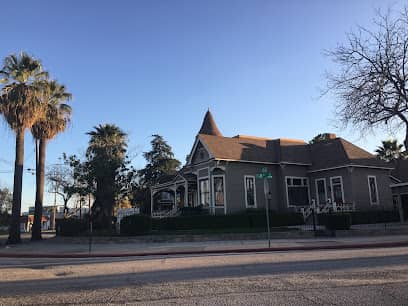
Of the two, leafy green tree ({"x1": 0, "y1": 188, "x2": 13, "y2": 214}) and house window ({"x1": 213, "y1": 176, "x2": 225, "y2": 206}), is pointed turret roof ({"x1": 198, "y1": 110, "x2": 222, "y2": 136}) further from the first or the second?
leafy green tree ({"x1": 0, "y1": 188, "x2": 13, "y2": 214})

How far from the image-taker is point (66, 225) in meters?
27.0

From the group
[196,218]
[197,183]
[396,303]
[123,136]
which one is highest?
[123,136]

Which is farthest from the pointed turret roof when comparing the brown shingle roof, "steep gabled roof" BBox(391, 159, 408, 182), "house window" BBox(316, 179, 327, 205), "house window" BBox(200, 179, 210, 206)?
"steep gabled roof" BBox(391, 159, 408, 182)

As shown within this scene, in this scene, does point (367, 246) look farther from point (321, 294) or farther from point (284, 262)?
point (321, 294)

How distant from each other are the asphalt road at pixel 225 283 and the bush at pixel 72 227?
605 inches

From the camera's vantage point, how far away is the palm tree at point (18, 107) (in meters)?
25.2

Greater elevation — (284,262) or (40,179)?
(40,179)

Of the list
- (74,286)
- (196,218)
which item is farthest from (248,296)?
(196,218)

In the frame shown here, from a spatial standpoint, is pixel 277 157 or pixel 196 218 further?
pixel 277 157

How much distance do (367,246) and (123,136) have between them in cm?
2877

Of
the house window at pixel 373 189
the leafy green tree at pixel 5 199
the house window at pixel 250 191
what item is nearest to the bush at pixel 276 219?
the house window at pixel 250 191

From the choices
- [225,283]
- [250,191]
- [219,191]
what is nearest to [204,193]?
[219,191]

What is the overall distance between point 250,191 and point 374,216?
9.25 m

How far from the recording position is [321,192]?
104 feet
